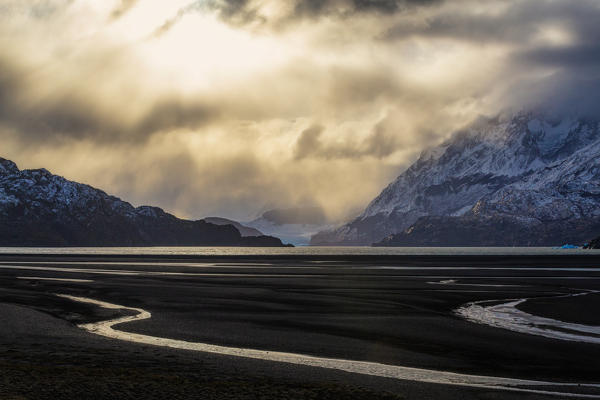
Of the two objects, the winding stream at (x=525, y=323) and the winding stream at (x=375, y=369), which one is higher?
the winding stream at (x=525, y=323)

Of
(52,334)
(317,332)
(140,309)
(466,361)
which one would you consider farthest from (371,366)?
(140,309)

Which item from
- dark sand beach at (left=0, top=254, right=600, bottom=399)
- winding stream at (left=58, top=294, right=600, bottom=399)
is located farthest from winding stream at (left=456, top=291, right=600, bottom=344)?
winding stream at (left=58, top=294, right=600, bottom=399)

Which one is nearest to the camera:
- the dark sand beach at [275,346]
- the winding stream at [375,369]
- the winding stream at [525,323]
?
the dark sand beach at [275,346]

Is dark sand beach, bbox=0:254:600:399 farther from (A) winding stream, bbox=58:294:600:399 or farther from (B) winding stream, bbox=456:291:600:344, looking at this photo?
(B) winding stream, bbox=456:291:600:344

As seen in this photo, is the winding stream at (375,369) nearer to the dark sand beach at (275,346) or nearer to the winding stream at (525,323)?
the dark sand beach at (275,346)

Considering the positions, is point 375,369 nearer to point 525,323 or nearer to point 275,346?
point 275,346

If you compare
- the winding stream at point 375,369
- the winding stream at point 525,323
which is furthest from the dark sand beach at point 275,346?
the winding stream at point 525,323

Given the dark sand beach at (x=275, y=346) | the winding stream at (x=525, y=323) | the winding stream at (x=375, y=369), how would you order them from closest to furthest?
the dark sand beach at (x=275, y=346)
the winding stream at (x=375, y=369)
the winding stream at (x=525, y=323)

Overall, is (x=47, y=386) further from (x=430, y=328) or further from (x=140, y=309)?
(x=140, y=309)

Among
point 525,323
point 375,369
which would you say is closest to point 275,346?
point 375,369

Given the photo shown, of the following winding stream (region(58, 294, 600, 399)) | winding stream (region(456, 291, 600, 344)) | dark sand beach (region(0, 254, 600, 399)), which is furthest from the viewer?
winding stream (region(456, 291, 600, 344))

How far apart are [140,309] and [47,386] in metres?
24.2

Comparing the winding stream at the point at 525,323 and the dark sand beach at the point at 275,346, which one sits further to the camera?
the winding stream at the point at 525,323

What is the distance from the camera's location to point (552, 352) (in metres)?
24.5
